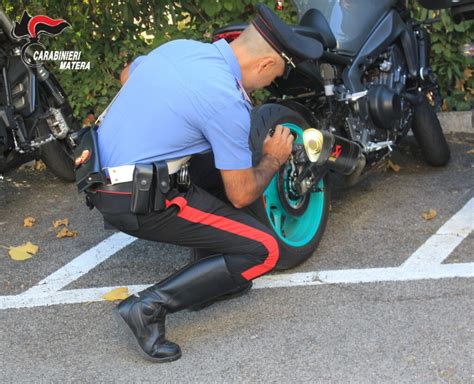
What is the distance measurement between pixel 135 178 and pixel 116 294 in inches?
37.7

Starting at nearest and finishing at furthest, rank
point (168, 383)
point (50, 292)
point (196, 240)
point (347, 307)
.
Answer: point (168, 383) < point (196, 240) < point (347, 307) < point (50, 292)

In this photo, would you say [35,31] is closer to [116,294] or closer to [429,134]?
[116,294]

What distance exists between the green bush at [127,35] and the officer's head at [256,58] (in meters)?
3.11

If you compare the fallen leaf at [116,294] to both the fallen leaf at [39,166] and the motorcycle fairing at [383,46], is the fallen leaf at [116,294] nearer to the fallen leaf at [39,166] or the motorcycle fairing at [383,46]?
the motorcycle fairing at [383,46]

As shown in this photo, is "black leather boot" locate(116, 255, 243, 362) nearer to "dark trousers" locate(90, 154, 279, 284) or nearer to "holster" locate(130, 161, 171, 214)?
"dark trousers" locate(90, 154, 279, 284)

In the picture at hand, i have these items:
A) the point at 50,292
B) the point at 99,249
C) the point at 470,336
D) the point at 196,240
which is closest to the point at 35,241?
the point at 99,249

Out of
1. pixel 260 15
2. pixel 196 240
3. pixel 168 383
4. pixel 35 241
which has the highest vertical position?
pixel 260 15

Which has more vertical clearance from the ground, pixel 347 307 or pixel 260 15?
pixel 260 15

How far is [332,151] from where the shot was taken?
13.8ft

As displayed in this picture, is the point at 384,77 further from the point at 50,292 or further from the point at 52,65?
the point at 52,65

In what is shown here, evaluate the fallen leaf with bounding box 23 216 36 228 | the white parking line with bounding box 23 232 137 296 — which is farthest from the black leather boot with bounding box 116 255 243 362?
the fallen leaf with bounding box 23 216 36 228

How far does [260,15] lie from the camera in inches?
132

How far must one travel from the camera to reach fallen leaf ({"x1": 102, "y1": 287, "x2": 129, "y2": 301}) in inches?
158

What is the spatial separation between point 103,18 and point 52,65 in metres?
0.65
